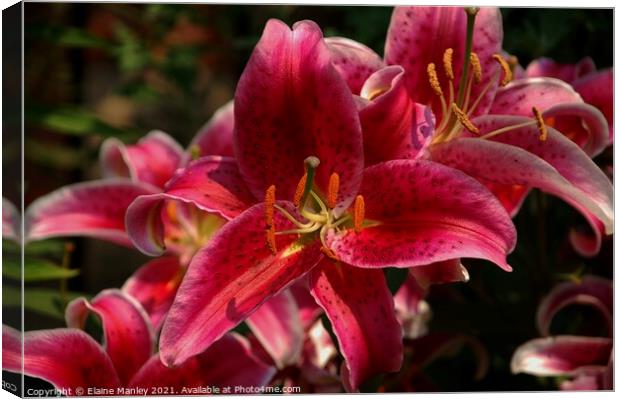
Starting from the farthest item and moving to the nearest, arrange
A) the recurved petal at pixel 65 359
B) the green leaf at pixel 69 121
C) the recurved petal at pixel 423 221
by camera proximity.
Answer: the green leaf at pixel 69 121 → the recurved petal at pixel 65 359 → the recurved petal at pixel 423 221

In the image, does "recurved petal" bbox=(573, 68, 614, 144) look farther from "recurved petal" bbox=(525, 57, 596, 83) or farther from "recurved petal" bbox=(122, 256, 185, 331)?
"recurved petal" bbox=(122, 256, 185, 331)

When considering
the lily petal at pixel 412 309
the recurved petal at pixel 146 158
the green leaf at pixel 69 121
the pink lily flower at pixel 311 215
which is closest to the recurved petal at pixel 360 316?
the pink lily flower at pixel 311 215

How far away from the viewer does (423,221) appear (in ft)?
2.39

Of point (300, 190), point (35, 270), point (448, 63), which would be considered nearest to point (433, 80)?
point (448, 63)

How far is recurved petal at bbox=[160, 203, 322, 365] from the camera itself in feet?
2.34

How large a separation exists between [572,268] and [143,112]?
763 mm

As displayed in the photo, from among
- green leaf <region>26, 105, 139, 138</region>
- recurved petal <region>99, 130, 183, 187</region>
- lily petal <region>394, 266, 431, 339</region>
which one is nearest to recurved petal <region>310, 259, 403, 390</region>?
lily petal <region>394, 266, 431, 339</region>

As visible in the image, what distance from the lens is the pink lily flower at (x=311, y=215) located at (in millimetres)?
711

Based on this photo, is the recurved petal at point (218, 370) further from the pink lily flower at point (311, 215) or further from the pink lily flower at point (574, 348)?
the pink lily flower at point (574, 348)

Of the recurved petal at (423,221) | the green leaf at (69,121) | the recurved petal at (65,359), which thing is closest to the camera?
the recurved petal at (423,221)

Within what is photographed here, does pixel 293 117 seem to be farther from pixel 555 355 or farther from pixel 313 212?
pixel 555 355

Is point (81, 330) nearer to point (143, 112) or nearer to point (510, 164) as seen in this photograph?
point (510, 164)

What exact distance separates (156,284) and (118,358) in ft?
0.24

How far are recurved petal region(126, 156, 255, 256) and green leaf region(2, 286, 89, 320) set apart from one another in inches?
5.7
